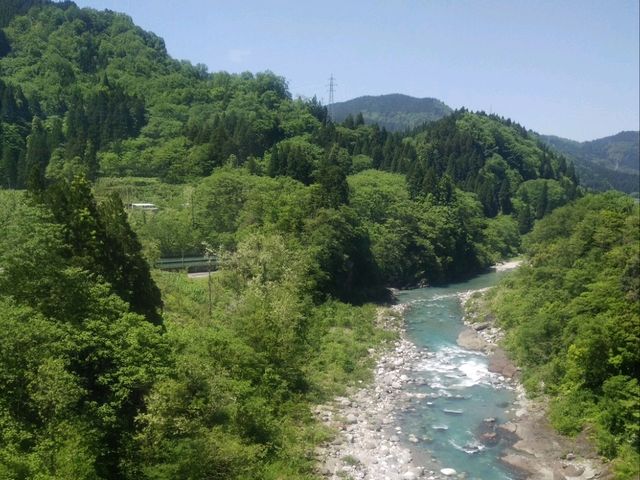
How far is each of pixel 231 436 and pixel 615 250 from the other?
17388mm

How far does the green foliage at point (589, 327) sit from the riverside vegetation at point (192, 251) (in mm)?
954

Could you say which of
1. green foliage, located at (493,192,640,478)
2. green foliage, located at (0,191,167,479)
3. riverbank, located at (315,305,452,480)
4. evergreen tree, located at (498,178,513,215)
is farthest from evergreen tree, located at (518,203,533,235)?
green foliage, located at (0,191,167,479)

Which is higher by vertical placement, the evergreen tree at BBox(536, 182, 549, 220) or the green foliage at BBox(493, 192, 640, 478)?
the evergreen tree at BBox(536, 182, 549, 220)

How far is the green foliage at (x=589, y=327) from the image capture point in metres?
18.7

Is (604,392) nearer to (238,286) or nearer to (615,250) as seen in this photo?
(615,250)

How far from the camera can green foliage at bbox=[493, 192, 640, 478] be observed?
61.4 feet

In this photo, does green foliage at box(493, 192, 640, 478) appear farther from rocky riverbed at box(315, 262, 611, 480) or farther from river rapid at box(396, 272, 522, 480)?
river rapid at box(396, 272, 522, 480)

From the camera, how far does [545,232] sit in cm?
3691

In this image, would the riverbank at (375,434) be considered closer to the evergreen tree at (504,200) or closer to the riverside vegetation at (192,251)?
the riverside vegetation at (192,251)

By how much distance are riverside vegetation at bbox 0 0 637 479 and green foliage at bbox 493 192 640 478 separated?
3.13 ft

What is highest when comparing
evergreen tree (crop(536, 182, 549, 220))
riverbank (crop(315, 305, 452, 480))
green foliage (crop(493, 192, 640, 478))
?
evergreen tree (crop(536, 182, 549, 220))

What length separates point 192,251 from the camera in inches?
1481

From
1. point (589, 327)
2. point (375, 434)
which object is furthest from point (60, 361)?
point (589, 327)

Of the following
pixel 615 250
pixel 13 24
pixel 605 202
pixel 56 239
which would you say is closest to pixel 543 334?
pixel 615 250
